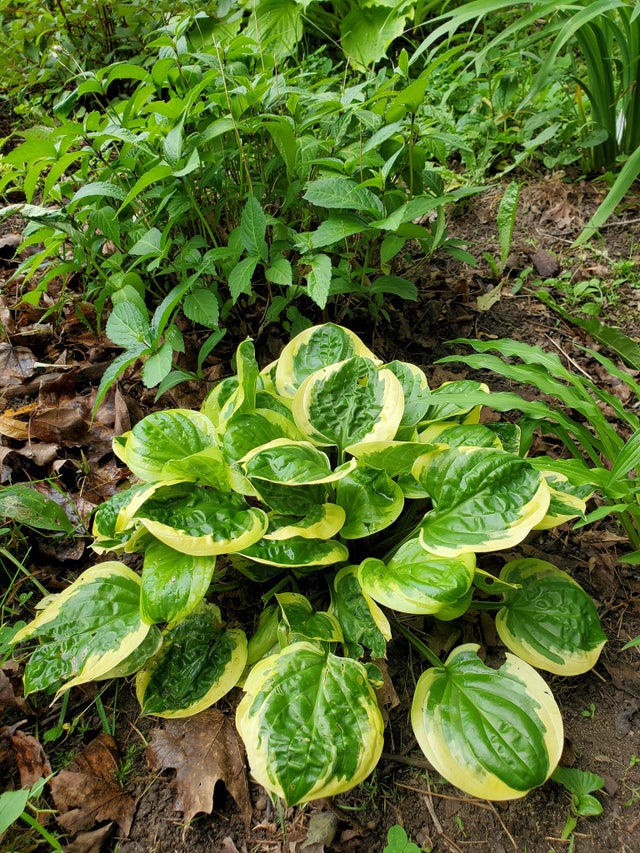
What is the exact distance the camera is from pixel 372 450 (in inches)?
53.7

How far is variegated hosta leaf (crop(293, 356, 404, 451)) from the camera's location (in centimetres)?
147

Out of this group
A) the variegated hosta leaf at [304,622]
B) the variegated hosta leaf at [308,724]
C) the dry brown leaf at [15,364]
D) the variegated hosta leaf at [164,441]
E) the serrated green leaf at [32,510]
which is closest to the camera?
the variegated hosta leaf at [308,724]

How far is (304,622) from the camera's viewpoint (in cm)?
135

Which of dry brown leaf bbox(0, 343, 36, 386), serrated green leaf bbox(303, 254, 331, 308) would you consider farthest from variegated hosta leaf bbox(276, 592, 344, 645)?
dry brown leaf bbox(0, 343, 36, 386)

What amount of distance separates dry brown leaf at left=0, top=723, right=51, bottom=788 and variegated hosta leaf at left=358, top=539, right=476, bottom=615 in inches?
34.0

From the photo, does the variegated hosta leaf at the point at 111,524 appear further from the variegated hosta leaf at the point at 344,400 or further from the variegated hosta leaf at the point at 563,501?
the variegated hosta leaf at the point at 563,501

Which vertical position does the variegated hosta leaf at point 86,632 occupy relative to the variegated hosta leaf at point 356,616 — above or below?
below

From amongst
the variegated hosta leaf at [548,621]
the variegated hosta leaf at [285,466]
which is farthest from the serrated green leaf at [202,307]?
the variegated hosta leaf at [548,621]

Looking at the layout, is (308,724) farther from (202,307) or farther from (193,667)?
(202,307)

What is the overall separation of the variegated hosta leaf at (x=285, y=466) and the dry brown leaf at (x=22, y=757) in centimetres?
A: 81

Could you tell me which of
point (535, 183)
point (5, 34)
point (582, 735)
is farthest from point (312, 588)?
point (5, 34)

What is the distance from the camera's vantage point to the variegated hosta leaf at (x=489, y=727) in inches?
43.6

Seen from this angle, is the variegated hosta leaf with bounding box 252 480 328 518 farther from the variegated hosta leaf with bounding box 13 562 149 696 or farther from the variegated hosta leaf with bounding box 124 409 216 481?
the variegated hosta leaf with bounding box 13 562 149 696

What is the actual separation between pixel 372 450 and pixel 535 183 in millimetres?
2142
